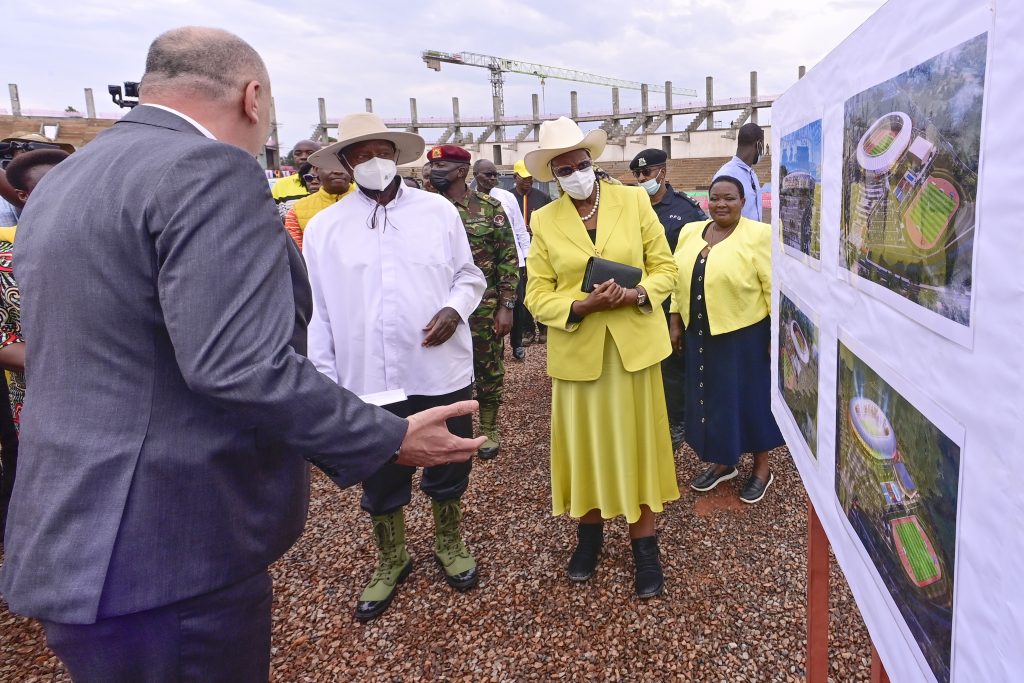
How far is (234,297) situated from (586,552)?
2.38 metres

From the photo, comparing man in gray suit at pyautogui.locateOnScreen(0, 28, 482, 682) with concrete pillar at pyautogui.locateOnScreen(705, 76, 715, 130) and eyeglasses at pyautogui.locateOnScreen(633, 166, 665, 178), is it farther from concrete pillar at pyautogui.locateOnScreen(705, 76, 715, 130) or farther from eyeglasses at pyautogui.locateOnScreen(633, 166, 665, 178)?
concrete pillar at pyautogui.locateOnScreen(705, 76, 715, 130)

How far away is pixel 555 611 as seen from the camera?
2.85m

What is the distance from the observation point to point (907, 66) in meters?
0.81

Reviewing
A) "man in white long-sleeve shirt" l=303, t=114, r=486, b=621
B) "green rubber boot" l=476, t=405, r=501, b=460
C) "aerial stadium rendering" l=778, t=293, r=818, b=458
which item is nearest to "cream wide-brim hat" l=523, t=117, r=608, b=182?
"man in white long-sleeve shirt" l=303, t=114, r=486, b=621

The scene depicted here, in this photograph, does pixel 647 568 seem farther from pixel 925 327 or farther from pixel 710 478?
pixel 925 327

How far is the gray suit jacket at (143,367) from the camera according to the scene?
120 cm

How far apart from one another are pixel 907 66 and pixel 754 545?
9.66 ft

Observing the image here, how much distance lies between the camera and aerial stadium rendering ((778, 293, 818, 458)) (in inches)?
55.5

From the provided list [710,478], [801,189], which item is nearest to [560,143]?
[801,189]

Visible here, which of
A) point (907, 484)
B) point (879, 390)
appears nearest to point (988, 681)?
point (907, 484)

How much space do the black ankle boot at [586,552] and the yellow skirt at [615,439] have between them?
16 centimetres

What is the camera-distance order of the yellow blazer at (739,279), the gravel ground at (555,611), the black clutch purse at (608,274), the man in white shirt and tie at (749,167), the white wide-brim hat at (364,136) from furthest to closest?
the man in white shirt and tie at (749,167) → the yellow blazer at (739,279) → the white wide-brim hat at (364,136) → the black clutch purse at (608,274) → the gravel ground at (555,611)

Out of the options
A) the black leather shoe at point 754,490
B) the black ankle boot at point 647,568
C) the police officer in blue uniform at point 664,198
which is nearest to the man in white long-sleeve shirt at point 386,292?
the black ankle boot at point 647,568

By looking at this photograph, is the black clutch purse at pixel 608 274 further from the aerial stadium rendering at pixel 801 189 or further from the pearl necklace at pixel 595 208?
the aerial stadium rendering at pixel 801 189
